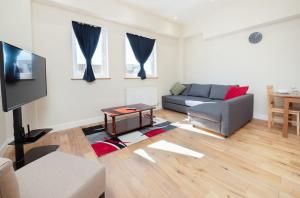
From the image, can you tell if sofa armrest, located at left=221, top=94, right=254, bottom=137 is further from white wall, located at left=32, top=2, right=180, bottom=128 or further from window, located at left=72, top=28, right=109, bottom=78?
window, located at left=72, top=28, right=109, bottom=78

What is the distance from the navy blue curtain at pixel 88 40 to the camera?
10.1 feet

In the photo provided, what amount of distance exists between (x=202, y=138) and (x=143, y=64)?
8.72ft

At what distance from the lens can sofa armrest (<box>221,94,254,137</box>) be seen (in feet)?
8.16

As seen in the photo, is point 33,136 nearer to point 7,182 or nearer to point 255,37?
point 7,182

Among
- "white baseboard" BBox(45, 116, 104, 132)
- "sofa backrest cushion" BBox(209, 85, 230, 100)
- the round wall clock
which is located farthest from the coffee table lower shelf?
the round wall clock

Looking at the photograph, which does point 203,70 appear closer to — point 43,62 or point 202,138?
point 202,138

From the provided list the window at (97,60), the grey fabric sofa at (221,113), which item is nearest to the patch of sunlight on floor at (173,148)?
the grey fabric sofa at (221,113)

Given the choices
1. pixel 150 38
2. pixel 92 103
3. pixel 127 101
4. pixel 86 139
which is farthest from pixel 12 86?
pixel 150 38

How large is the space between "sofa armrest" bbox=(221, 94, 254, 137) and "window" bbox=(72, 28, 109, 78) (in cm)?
277

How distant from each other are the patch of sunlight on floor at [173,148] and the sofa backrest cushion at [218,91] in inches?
86.5

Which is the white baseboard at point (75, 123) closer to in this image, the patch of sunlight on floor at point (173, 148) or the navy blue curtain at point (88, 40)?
the navy blue curtain at point (88, 40)

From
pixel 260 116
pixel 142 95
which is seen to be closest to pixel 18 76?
pixel 142 95

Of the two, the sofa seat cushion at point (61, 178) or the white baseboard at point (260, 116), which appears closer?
the sofa seat cushion at point (61, 178)

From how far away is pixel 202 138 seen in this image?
2.61m
